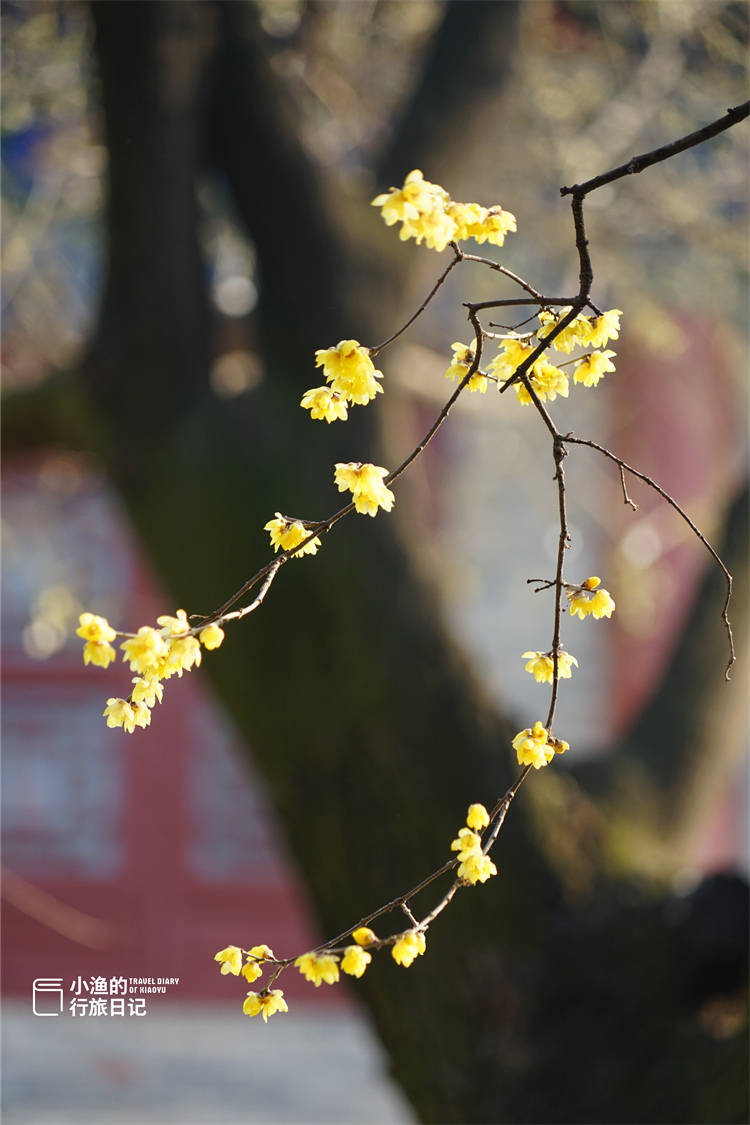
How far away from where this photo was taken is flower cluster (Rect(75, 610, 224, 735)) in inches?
29.7

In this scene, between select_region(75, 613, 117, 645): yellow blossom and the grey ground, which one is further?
the grey ground

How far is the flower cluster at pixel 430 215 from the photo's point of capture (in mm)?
749

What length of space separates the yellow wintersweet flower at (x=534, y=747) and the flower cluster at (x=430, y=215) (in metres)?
0.33

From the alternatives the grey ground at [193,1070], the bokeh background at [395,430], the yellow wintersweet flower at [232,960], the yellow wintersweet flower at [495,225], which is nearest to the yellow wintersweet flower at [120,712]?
the yellow wintersweet flower at [232,960]

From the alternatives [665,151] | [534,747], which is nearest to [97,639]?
[534,747]

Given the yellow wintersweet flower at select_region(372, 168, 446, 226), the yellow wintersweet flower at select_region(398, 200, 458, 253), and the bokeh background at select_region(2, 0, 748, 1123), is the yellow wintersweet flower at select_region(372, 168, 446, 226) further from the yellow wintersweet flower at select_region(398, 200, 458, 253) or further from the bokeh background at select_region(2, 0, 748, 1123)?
the bokeh background at select_region(2, 0, 748, 1123)

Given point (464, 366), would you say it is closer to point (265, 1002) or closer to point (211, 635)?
point (211, 635)

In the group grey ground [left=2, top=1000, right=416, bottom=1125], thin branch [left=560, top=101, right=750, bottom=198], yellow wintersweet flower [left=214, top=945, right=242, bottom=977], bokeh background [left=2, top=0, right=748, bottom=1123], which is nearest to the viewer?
thin branch [left=560, top=101, right=750, bottom=198]

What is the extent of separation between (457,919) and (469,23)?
1773 mm

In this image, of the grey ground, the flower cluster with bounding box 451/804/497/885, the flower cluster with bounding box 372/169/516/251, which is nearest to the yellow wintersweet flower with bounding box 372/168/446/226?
the flower cluster with bounding box 372/169/516/251

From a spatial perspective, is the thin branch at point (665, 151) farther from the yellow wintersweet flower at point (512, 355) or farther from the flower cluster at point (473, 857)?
the flower cluster at point (473, 857)

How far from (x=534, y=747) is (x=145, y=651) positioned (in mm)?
286

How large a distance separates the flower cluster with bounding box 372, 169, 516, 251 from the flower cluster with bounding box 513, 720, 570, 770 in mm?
335

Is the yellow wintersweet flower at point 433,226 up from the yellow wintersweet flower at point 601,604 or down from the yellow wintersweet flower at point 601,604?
up
